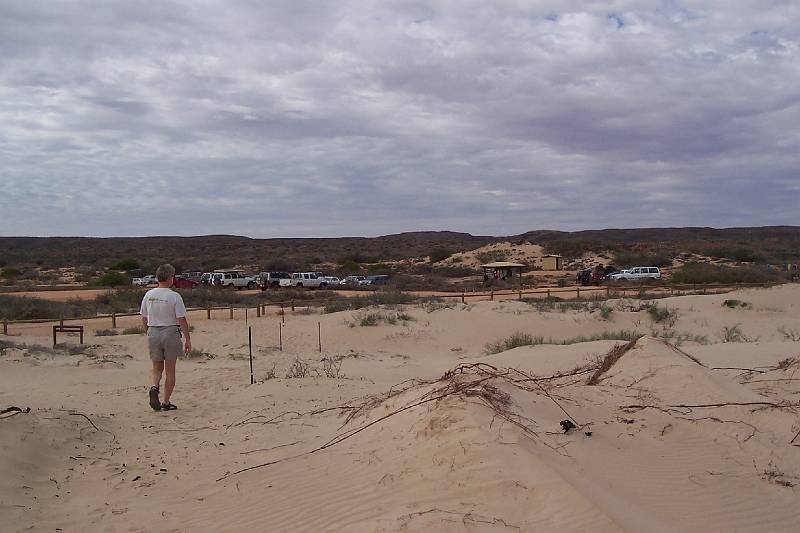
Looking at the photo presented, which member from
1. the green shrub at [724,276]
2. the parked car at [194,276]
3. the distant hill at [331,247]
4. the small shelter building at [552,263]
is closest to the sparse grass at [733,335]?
the green shrub at [724,276]

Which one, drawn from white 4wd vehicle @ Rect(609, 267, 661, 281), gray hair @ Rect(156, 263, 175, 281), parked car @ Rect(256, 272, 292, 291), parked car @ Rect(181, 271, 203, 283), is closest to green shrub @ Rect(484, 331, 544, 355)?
gray hair @ Rect(156, 263, 175, 281)

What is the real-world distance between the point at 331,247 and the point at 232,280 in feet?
221

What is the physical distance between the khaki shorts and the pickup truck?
119 feet

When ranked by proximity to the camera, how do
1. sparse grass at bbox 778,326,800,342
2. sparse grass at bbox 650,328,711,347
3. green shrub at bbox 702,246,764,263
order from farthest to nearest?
green shrub at bbox 702,246,764,263, sparse grass at bbox 778,326,800,342, sparse grass at bbox 650,328,711,347

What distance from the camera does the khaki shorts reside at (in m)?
8.57

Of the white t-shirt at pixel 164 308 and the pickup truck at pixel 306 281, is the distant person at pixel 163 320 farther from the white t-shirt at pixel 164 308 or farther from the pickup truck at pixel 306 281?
the pickup truck at pixel 306 281

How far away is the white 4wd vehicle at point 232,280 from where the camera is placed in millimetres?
44562

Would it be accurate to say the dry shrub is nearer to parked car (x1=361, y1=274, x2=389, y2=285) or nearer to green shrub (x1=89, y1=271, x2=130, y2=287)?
parked car (x1=361, y1=274, x2=389, y2=285)

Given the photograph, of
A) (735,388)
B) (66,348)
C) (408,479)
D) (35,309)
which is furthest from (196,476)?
(35,309)

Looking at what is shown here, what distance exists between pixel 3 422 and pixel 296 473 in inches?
133

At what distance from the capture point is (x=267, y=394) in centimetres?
1021

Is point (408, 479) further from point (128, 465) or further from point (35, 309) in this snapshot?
point (35, 309)

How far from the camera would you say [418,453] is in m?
5.80

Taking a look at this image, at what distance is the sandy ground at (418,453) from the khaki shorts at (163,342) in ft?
2.71
